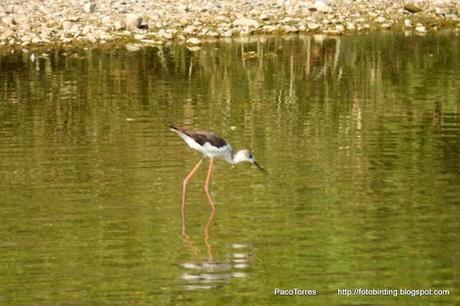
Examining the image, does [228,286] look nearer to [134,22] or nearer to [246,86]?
[246,86]

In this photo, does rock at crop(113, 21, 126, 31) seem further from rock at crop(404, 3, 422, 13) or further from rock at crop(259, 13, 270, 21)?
rock at crop(404, 3, 422, 13)

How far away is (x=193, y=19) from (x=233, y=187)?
20.3 meters

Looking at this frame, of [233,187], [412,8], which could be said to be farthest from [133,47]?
[233,187]

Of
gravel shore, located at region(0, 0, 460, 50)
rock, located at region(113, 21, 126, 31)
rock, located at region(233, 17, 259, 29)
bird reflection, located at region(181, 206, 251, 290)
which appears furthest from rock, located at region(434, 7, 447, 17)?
bird reflection, located at region(181, 206, 251, 290)

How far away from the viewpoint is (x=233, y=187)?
17844 millimetres

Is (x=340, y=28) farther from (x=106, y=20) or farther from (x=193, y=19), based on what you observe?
(x=106, y=20)

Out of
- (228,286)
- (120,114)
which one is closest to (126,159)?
(120,114)

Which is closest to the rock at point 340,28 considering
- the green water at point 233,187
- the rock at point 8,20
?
the green water at point 233,187

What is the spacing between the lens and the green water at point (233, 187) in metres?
13.5

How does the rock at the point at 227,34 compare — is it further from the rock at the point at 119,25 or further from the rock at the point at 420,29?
the rock at the point at 420,29

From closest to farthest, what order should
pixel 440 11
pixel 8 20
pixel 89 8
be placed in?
1. pixel 8 20
2. pixel 89 8
3. pixel 440 11

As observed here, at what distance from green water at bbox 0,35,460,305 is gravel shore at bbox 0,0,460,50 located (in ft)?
17.8

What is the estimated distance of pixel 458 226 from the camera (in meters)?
15.3

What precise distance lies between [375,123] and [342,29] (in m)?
15.0
